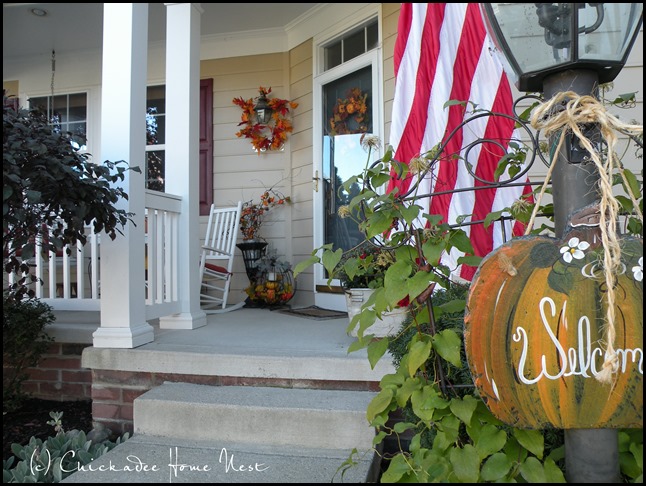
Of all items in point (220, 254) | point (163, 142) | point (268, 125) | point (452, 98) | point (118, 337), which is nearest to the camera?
point (118, 337)

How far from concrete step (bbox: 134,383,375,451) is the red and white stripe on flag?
90cm

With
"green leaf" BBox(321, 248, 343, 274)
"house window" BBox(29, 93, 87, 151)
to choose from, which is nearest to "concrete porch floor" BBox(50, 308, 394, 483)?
"green leaf" BBox(321, 248, 343, 274)

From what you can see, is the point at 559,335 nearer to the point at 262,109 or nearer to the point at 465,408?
the point at 465,408

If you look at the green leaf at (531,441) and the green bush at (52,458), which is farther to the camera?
the green bush at (52,458)

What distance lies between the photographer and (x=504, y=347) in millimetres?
843

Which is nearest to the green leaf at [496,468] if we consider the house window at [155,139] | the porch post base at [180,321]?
the porch post base at [180,321]

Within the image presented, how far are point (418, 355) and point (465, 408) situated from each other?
0.52 feet

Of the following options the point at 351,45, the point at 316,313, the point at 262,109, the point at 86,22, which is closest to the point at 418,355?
the point at 316,313

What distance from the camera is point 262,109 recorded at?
4266 millimetres

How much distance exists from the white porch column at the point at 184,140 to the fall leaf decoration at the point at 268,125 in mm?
1382

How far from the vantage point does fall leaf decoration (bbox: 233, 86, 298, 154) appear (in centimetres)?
427

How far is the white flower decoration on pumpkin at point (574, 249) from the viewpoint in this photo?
84cm

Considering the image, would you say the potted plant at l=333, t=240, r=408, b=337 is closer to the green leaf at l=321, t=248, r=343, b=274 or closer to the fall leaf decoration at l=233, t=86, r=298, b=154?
the green leaf at l=321, t=248, r=343, b=274

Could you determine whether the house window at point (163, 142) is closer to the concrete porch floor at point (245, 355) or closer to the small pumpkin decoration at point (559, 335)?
the concrete porch floor at point (245, 355)
